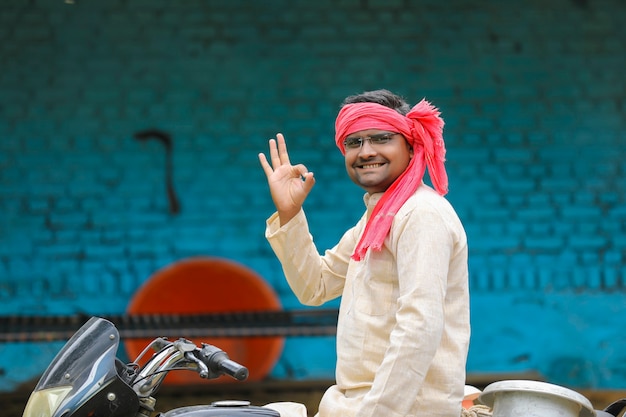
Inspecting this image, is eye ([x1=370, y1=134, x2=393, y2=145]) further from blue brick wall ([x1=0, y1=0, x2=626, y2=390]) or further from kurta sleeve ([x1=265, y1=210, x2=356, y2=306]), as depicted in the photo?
blue brick wall ([x1=0, y1=0, x2=626, y2=390])

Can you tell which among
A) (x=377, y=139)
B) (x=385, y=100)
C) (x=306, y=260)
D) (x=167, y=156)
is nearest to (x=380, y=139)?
(x=377, y=139)

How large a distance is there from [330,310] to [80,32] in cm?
275

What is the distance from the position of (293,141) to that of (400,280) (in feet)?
14.9

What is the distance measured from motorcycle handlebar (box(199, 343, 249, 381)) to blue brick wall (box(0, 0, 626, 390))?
459 cm

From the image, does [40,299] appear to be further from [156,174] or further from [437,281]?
[437,281]

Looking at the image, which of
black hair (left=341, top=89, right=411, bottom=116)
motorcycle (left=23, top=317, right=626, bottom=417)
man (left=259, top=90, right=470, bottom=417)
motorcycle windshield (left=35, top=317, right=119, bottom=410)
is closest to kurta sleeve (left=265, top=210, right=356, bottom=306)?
man (left=259, top=90, right=470, bottom=417)

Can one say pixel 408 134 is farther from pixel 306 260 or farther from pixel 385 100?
pixel 306 260

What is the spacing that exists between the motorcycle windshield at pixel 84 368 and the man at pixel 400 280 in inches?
29.2

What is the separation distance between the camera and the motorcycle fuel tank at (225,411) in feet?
9.19

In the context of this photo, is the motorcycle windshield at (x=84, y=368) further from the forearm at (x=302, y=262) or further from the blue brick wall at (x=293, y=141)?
the blue brick wall at (x=293, y=141)

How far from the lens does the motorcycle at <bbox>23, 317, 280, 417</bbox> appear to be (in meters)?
2.72

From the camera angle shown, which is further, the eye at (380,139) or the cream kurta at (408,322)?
the eye at (380,139)

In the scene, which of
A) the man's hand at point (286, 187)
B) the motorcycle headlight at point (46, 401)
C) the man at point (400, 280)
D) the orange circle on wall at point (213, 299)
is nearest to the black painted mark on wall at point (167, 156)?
the orange circle on wall at point (213, 299)

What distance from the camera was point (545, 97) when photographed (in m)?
7.54
